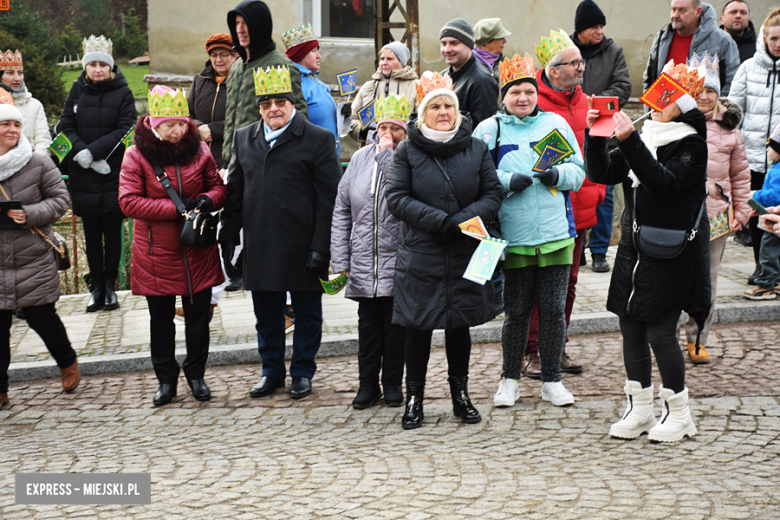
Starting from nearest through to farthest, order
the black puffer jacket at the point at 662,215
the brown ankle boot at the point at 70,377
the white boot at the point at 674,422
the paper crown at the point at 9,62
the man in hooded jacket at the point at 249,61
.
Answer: the black puffer jacket at the point at 662,215 < the white boot at the point at 674,422 < the brown ankle boot at the point at 70,377 < the man in hooded jacket at the point at 249,61 < the paper crown at the point at 9,62

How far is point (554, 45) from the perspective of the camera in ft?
18.7

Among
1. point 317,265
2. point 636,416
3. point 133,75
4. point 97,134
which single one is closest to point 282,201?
point 317,265

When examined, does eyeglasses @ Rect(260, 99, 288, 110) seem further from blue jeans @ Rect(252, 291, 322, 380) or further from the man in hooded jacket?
blue jeans @ Rect(252, 291, 322, 380)

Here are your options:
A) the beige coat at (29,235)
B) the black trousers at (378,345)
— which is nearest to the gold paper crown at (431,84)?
the black trousers at (378,345)

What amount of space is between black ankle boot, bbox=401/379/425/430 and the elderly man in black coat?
0.97 metres

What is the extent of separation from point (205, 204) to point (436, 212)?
1.65 meters

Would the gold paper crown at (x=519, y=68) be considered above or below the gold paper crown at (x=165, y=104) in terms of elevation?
above

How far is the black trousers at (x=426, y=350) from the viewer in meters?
5.25

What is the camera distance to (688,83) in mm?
4656

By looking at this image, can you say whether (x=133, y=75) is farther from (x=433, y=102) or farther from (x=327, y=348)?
(x=433, y=102)

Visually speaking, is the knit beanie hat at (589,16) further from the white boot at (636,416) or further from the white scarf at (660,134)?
the white boot at (636,416)

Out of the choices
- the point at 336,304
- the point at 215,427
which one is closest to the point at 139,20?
the point at 336,304

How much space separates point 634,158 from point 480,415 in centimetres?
184

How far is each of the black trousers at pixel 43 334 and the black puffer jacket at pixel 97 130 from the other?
2.38 m
